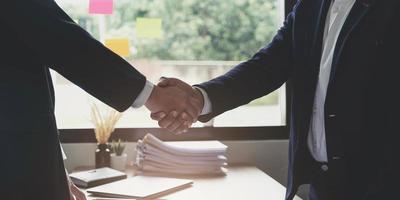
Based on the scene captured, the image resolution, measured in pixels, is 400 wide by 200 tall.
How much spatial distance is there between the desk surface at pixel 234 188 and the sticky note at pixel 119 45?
74 centimetres

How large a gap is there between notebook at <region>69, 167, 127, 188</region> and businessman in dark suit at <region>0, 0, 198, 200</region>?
0.61 m

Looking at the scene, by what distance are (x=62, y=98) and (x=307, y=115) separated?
1.39 meters

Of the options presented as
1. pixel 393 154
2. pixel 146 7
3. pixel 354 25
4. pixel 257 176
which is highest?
pixel 146 7

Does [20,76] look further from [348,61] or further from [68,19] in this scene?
[348,61]

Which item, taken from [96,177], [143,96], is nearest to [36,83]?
[143,96]

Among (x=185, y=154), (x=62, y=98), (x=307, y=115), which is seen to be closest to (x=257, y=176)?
(x=185, y=154)

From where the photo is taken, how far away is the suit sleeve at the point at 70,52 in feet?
3.66

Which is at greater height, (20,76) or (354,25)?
(354,25)

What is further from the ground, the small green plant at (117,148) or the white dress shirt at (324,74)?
the white dress shirt at (324,74)

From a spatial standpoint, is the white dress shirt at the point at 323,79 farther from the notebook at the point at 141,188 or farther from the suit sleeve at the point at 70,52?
the notebook at the point at 141,188

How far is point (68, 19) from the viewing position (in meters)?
1.22

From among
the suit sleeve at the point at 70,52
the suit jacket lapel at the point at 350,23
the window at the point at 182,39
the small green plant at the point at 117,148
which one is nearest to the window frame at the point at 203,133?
the window at the point at 182,39

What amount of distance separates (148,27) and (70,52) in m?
1.14

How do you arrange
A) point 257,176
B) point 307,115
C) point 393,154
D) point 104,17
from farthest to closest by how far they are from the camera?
1. point 104,17
2. point 257,176
3. point 307,115
4. point 393,154
